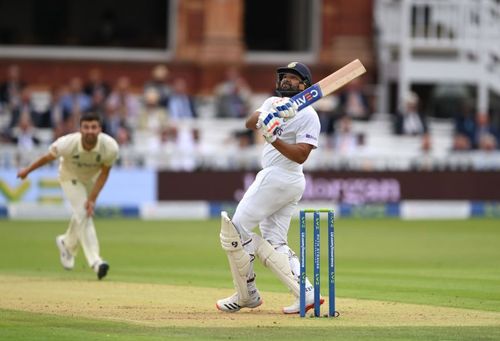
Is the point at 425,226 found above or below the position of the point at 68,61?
below

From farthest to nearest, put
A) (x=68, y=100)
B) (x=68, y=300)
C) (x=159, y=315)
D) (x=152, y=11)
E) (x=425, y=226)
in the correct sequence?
(x=152, y=11) < (x=68, y=100) < (x=425, y=226) < (x=68, y=300) < (x=159, y=315)

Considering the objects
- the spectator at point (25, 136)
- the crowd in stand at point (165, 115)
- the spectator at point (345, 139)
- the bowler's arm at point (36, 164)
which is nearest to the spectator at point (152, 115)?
the crowd in stand at point (165, 115)

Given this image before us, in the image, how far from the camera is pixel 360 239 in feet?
60.6

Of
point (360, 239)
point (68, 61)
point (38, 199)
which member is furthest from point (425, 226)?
point (68, 61)

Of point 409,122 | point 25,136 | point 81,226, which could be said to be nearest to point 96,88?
point 25,136

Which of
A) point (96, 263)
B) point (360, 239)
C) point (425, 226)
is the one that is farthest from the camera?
point (425, 226)

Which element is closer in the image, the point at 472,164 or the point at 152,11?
the point at 472,164

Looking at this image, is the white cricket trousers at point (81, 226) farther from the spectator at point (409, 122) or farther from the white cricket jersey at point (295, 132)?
the spectator at point (409, 122)

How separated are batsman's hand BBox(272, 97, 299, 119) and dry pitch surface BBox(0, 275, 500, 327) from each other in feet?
4.41

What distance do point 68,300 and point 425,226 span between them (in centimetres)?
1150

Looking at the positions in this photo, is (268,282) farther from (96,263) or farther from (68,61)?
(68,61)

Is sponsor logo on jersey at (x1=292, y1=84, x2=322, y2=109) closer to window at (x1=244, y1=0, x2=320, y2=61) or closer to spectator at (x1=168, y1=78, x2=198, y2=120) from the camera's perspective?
spectator at (x1=168, y1=78, x2=198, y2=120)

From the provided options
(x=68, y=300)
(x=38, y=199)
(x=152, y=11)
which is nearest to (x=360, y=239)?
(x=38, y=199)

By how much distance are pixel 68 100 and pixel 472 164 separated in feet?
22.9
